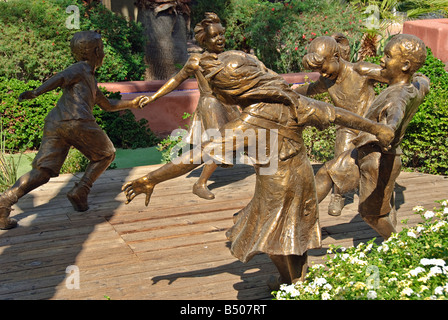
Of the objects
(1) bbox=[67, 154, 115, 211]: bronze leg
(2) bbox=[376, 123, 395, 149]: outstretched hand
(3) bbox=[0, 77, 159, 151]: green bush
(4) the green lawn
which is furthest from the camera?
(3) bbox=[0, 77, 159, 151]: green bush

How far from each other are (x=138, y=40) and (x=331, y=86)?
6.91 metres

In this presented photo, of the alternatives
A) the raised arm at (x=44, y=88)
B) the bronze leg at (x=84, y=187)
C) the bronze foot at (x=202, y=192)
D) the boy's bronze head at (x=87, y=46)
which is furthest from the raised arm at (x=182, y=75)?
the bronze foot at (x=202, y=192)

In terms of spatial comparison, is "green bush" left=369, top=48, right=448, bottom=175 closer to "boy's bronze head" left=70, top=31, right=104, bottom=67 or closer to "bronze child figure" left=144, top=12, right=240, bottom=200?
"bronze child figure" left=144, top=12, right=240, bottom=200

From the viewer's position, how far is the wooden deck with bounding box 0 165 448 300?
15.0 ft

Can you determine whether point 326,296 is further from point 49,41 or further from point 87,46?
point 49,41

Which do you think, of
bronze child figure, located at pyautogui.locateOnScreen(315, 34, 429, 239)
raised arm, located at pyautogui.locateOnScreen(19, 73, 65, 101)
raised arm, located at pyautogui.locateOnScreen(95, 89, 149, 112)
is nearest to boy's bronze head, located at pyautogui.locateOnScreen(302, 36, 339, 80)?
bronze child figure, located at pyautogui.locateOnScreen(315, 34, 429, 239)

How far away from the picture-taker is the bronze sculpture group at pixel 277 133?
375cm

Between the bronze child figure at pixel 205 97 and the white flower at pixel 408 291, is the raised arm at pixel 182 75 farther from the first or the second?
the white flower at pixel 408 291

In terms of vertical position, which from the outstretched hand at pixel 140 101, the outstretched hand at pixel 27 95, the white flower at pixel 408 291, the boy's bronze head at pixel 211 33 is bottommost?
the outstretched hand at pixel 140 101

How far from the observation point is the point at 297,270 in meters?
4.10

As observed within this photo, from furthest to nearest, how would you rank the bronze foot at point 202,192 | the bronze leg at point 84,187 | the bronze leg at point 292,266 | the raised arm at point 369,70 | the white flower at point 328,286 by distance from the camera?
1. the bronze foot at point 202,192
2. the bronze leg at point 84,187
3. the raised arm at point 369,70
4. the bronze leg at point 292,266
5. the white flower at point 328,286

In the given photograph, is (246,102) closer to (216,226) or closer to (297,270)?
(297,270)

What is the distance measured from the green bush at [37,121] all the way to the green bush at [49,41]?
1.26 metres

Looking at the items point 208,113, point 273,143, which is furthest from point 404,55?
point 208,113
